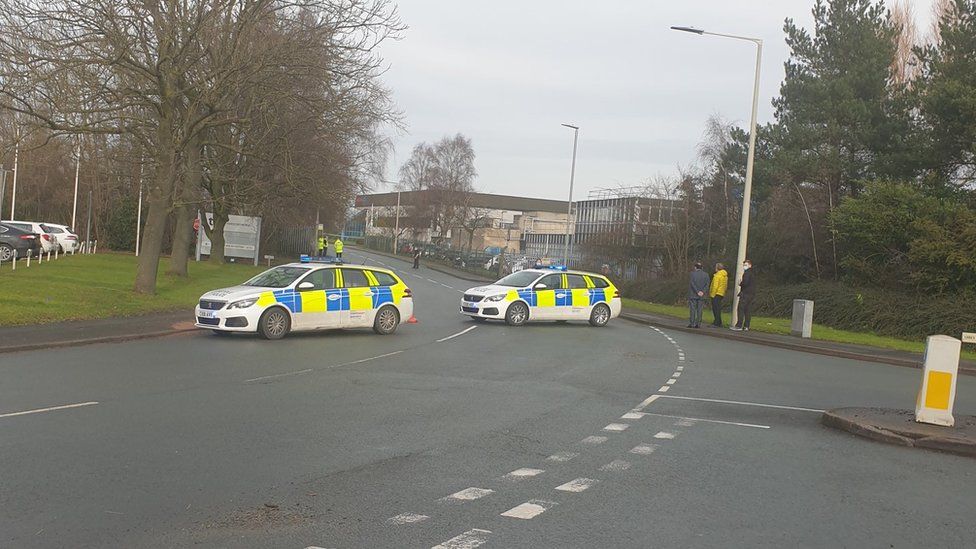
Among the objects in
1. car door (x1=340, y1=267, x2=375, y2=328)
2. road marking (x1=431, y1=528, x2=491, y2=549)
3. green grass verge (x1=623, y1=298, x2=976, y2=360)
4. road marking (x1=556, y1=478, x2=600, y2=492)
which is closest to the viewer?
road marking (x1=431, y1=528, x2=491, y2=549)

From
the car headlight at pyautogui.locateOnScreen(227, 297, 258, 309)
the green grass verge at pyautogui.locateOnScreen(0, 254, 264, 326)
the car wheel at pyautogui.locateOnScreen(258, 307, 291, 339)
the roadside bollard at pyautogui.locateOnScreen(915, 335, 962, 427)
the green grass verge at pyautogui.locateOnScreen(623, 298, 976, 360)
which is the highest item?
the roadside bollard at pyautogui.locateOnScreen(915, 335, 962, 427)

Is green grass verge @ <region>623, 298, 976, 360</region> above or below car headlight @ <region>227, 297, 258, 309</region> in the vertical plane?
below

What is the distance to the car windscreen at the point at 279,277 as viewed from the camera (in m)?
16.4

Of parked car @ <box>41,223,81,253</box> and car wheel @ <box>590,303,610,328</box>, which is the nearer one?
car wheel @ <box>590,303,610,328</box>

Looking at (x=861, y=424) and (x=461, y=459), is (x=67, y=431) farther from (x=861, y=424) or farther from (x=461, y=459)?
(x=861, y=424)

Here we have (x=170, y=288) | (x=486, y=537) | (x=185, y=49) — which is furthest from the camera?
(x=170, y=288)

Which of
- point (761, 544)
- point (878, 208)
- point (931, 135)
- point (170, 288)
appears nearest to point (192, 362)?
point (761, 544)

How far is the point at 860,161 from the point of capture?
31484 mm

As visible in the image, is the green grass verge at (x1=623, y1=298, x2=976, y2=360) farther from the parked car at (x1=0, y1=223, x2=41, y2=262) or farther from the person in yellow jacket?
the parked car at (x1=0, y1=223, x2=41, y2=262)

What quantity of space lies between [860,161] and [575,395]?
2523cm

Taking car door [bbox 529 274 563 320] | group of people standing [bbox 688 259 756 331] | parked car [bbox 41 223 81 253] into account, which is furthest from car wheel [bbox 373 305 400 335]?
parked car [bbox 41 223 81 253]

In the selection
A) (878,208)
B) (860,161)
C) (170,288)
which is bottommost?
(170,288)

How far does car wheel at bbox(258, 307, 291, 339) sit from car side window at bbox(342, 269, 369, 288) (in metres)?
1.69

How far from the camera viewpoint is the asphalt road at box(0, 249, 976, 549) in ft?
16.7
